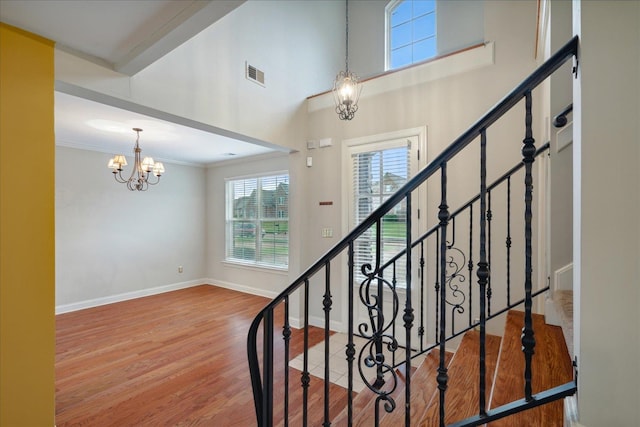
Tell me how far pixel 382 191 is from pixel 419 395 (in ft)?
6.90

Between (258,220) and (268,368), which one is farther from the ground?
(258,220)

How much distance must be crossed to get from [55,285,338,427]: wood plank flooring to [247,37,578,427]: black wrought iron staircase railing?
0.33 meters

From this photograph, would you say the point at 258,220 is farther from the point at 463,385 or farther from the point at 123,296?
the point at 463,385

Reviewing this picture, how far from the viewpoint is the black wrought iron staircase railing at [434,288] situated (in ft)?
2.75

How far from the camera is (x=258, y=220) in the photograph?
18.3ft

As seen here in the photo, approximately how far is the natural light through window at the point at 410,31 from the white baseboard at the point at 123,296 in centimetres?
554

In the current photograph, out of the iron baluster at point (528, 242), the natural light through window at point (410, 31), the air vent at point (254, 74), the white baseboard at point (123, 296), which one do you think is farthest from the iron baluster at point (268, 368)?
the white baseboard at point (123, 296)

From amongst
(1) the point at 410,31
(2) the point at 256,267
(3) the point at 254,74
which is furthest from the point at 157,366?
(1) the point at 410,31
